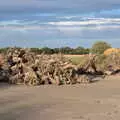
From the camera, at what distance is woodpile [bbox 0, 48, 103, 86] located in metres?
18.0

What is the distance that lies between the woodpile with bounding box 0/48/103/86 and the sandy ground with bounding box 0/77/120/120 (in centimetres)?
67

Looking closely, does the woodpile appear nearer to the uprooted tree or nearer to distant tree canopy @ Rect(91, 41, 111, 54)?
the uprooted tree

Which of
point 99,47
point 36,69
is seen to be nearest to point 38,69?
point 36,69

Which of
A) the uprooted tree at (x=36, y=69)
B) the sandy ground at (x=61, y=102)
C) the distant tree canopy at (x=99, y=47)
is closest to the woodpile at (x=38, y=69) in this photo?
the uprooted tree at (x=36, y=69)

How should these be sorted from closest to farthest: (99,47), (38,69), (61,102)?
(61,102), (38,69), (99,47)

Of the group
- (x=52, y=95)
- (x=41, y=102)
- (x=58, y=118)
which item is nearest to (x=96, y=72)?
(x=52, y=95)

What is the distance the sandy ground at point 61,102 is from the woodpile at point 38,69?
0.67 metres

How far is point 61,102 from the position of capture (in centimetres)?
1396

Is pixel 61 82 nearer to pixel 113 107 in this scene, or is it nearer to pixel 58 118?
pixel 113 107

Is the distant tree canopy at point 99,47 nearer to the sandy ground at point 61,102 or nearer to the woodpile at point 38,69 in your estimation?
the woodpile at point 38,69

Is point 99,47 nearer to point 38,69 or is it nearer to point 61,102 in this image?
point 38,69

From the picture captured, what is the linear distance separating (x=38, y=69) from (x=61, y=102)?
16.0 feet

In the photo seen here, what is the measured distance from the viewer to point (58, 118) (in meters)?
11.3

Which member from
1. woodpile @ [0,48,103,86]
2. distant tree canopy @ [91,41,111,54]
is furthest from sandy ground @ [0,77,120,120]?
distant tree canopy @ [91,41,111,54]
